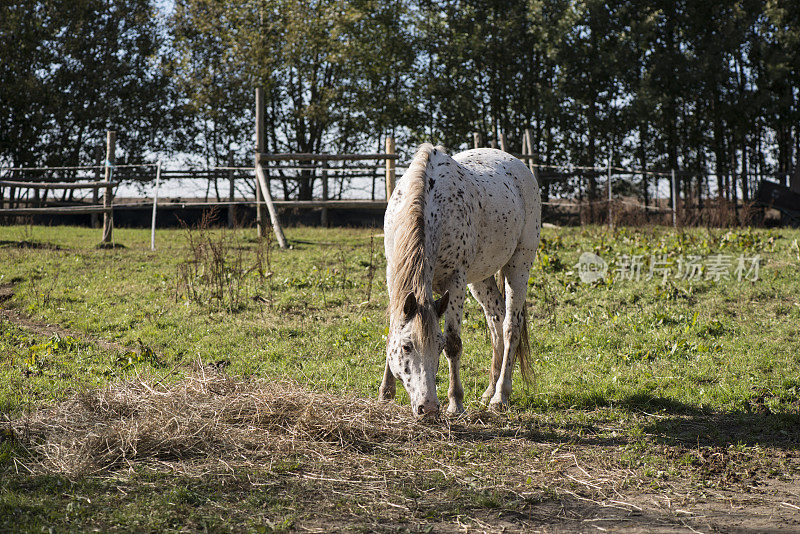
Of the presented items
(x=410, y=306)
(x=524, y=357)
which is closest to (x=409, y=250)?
(x=410, y=306)

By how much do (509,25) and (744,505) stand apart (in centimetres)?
2038

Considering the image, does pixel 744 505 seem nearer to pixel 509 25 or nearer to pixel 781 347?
pixel 781 347

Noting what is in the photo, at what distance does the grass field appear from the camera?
120 inches

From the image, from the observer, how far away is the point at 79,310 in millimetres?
7234

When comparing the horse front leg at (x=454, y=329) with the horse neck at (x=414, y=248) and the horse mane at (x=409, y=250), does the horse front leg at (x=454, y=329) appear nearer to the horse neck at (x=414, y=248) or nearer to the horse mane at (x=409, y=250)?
the horse neck at (x=414, y=248)

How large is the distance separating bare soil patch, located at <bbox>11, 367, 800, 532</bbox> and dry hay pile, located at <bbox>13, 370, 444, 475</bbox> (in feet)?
0.03

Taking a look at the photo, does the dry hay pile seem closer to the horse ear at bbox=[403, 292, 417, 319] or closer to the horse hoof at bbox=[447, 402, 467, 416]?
the horse hoof at bbox=[447, 402, 467, 416]

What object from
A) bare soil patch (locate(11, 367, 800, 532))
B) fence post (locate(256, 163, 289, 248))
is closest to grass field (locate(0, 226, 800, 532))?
bare soil patch (locate(11, 367, 800, 532))

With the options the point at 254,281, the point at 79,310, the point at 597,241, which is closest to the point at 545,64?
the point at 597,241

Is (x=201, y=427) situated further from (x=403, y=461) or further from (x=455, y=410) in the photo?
(x=455, y=410)

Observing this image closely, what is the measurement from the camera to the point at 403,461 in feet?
12.1

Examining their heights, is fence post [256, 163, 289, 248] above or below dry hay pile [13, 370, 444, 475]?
above

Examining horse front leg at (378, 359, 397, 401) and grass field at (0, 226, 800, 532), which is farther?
horse front leg at (378, 359, 397, 401)

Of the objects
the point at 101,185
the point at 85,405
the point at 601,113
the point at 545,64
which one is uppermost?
the point at 545,64
